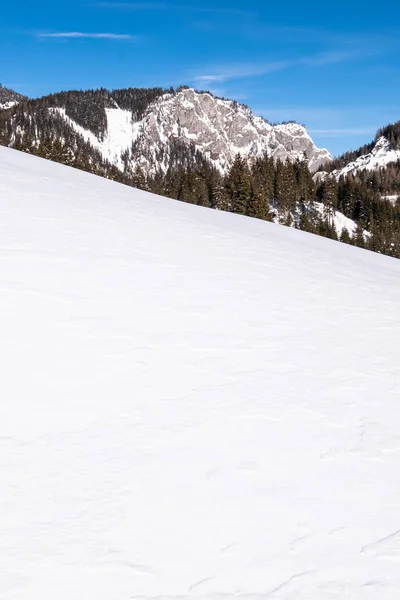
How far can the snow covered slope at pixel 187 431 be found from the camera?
313 centimetres

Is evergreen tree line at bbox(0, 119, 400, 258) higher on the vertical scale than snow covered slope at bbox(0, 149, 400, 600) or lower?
higher

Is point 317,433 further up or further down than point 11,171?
further down

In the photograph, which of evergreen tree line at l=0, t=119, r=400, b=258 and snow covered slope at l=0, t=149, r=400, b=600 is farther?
evergreen tree line at l=0, t=119, r=400, b=258

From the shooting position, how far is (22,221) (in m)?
10.3

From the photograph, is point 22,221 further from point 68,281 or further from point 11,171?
point 11,171

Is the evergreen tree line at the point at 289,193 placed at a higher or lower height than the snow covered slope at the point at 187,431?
higher

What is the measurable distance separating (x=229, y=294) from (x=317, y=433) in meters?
4.08

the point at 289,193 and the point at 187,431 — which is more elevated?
the point at 289,193

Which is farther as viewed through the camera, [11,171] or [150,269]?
[11,171]

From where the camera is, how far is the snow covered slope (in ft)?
10.3

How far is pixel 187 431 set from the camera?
4.59m

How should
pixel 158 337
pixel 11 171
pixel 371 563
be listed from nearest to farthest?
pixel 371 563 → pixel 158 337 → pixel 11 171

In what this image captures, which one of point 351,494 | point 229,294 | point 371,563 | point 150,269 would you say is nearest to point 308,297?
point 229,294

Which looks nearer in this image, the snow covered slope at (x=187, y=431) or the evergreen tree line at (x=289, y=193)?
the snow covered slope at (x=187, y=431)
